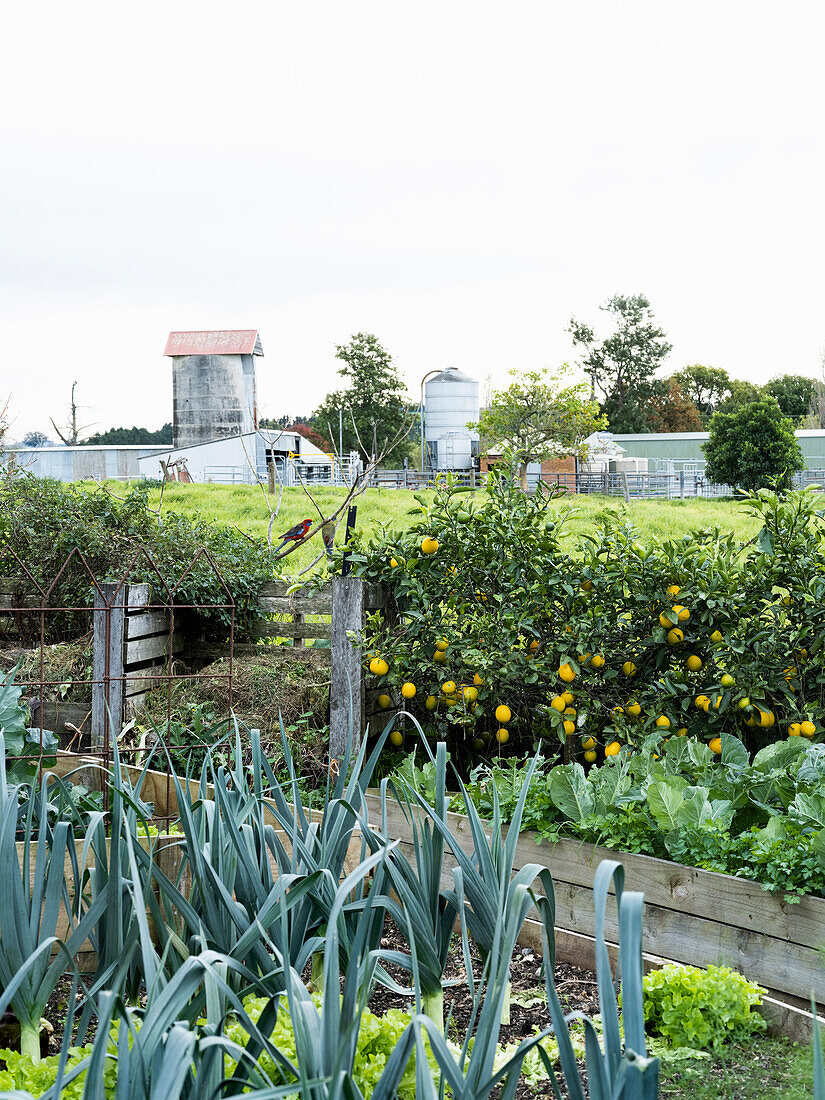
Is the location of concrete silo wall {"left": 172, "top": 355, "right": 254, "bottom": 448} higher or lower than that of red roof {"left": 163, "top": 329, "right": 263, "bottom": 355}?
lower

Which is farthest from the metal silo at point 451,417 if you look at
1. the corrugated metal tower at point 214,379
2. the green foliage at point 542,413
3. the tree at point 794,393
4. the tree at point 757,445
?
the tree at point 794,393

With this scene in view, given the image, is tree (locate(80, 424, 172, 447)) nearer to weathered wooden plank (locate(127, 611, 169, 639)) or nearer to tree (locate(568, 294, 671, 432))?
tree (locate(568, 294, 671, 432))

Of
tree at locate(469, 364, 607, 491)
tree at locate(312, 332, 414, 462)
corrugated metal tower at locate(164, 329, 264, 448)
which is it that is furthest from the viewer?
tree at locate(312, 332, 414, 462)

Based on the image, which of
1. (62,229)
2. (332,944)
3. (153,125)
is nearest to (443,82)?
(153,125)

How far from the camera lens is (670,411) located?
4544 centimetres

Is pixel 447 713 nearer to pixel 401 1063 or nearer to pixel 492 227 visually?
pixel 401 1063

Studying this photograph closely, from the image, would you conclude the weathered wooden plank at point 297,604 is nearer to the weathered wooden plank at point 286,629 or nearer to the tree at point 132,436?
the weathered wooden plank at point 286,629

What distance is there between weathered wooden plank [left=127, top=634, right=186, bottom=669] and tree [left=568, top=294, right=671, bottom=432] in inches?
1620

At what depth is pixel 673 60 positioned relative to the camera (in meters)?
4.56

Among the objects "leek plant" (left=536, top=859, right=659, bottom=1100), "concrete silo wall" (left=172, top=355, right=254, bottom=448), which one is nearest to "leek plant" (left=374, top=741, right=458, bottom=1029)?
"leek plant" (left=536, top=859, right=659, bottom=1100)

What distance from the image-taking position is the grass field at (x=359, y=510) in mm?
12930

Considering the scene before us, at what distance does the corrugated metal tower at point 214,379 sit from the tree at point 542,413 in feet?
39.3

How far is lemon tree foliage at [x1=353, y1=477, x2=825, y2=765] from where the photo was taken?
323 cm

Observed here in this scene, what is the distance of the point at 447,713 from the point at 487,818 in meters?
0.84
